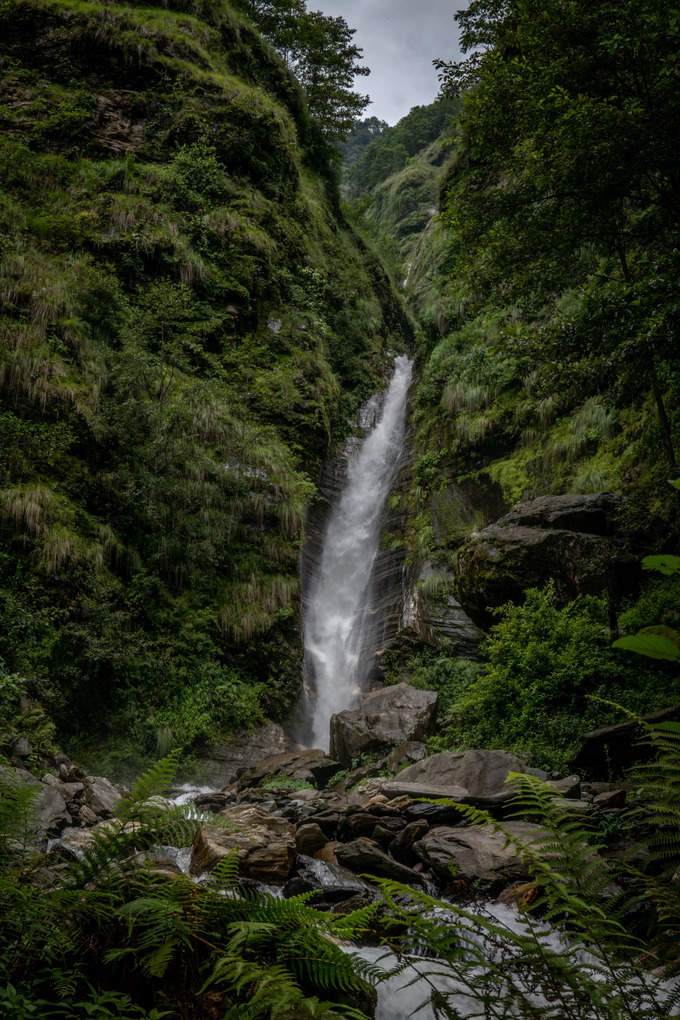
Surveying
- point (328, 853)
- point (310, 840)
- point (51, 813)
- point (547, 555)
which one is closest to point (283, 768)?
point (51, 813)

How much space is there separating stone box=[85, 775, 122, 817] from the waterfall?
5.80m

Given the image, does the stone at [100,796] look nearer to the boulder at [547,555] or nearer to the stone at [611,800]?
the stone at [611,800]

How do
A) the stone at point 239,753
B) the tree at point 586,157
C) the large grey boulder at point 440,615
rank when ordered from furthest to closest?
the large grey boulder at point 440,615, the stone at point 239,753, the tree at point 586,157

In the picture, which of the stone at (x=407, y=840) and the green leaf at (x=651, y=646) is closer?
the green leaf at (x=651, y=646)

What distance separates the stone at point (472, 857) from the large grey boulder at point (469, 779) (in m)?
0.33

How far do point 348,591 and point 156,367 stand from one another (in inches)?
310

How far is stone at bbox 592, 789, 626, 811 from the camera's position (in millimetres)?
4215

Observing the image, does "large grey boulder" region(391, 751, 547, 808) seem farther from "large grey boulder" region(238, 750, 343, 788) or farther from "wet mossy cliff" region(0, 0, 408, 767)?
"wet mossy cliff" region(0, 0, 408, 767)

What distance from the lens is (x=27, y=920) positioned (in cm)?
158

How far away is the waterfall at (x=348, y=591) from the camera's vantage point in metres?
13.3

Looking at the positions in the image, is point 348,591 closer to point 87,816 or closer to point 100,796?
point 100,796

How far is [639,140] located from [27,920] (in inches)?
326

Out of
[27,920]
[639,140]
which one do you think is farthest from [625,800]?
[639,140]

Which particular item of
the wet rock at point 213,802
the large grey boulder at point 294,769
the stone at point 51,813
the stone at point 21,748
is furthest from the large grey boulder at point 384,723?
the stone at point 21,748
